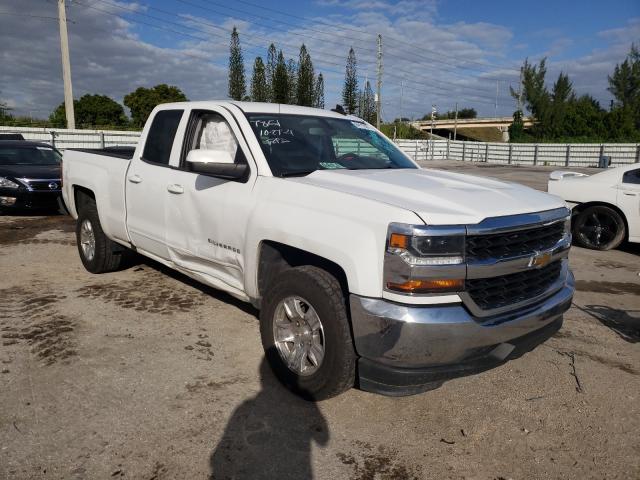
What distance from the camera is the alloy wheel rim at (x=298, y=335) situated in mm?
3201

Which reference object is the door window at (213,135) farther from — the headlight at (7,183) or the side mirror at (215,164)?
the headlight at (7,183)

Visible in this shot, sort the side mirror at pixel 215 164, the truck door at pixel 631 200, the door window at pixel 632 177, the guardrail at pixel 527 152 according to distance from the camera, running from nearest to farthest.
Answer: the side mirror at pixel 215 164 → the truck door at pixel 631 200 → the door window at pixel 632 177 → the guardrail at pixel 527 152

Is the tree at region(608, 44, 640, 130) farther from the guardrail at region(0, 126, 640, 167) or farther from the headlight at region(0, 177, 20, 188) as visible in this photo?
the headlight at region(0, 177, 20, 188)

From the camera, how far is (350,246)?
114 inches

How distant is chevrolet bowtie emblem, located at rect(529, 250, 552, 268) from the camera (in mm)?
3066

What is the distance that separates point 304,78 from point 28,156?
47496mm

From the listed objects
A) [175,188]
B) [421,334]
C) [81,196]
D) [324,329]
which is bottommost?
[324,329]

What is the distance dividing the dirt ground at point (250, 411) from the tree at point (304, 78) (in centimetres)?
5351

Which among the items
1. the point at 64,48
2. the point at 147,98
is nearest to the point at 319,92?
the point at 147,98

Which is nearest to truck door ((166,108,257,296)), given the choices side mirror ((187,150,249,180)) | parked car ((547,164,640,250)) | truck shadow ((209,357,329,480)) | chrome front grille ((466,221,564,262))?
side mirror ((187,150,249,180))

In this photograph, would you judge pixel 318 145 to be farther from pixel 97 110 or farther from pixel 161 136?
pixel 97 110

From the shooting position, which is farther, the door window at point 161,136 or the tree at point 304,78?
the tree at point 304,78

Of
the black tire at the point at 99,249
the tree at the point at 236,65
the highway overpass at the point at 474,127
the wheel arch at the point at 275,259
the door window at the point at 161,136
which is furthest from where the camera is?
the highway overpass at the point at 474,127

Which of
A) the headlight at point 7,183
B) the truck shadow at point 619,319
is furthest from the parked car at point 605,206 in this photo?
the headlight at point 7,183
